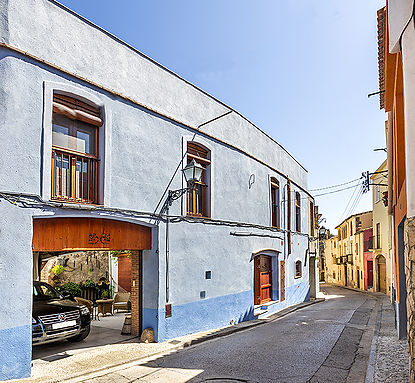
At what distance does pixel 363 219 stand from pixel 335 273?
49.7ft

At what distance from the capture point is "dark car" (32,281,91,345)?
8266 millimetres

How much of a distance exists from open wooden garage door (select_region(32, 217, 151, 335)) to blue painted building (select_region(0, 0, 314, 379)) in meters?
0.03

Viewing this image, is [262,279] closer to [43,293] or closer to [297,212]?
[297,212]

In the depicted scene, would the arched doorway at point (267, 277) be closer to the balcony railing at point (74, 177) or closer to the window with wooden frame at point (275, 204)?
the window with wooden frame at point (275, 204)

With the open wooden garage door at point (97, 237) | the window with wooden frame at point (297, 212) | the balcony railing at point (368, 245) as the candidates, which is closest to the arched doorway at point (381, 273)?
the balcony railing at point (368, 245)

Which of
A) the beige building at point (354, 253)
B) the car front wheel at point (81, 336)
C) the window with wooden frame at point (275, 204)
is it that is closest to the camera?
the car front wheel at point (81, 336)

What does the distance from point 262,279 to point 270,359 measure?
25.6 feet

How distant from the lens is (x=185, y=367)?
25.6 feet

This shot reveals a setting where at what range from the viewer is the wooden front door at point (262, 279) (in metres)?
15.5

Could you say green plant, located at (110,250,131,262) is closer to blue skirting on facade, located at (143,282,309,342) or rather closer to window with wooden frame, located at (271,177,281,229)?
blue skirting on facade, located at (143,282,309,342)

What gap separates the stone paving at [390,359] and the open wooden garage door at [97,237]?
17.9 ft

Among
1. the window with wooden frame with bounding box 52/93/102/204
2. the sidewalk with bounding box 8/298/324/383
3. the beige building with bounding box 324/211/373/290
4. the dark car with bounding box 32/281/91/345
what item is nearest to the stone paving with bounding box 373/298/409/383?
the sidewalk with bounding box 8/298/324/383

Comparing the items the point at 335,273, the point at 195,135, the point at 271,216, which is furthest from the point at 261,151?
the point at 335,273

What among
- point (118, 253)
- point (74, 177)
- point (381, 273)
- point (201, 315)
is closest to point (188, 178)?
point (74, 177)
